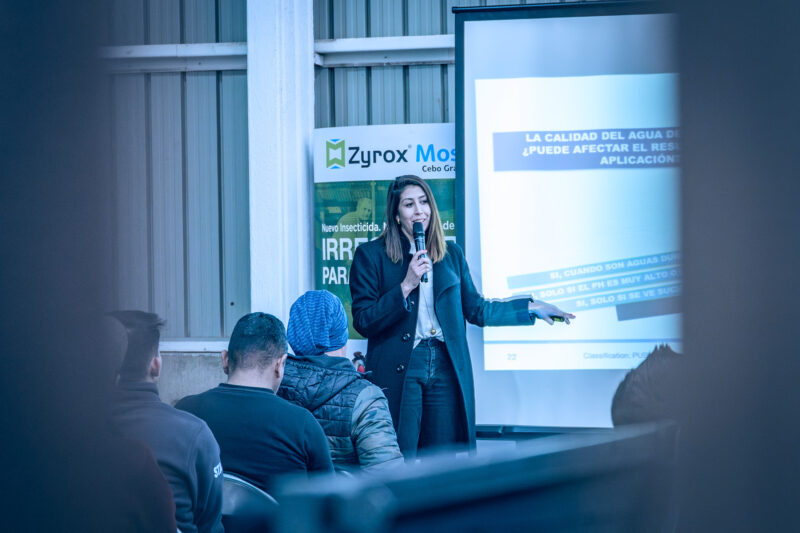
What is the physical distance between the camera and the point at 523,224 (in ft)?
15.4

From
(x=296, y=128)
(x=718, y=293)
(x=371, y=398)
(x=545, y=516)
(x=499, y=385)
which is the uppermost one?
(x=296, y=128)

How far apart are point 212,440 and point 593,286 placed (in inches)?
113

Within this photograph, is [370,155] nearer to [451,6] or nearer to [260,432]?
[451,6]

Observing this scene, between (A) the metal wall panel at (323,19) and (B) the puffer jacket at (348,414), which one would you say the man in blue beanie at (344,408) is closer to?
(B) the puffer jacket at (348,414)

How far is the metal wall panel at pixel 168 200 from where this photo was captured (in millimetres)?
5973

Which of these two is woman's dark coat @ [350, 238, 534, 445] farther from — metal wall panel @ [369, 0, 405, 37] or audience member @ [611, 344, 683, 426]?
audience member @ [611, 344, 683, 426]

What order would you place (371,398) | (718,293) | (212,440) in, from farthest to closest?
1. (371,398)
2. (212,440)
3. (718,293)

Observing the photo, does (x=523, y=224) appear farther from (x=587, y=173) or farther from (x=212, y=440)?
(x=212, y=440)

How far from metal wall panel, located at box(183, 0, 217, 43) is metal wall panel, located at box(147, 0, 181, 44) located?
0.19 ft

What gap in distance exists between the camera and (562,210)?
15.3 ft

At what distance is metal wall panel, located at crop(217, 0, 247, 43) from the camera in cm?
581

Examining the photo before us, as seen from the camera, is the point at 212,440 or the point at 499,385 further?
the point at 499,385

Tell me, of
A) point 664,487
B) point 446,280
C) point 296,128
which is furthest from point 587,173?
point 664,487

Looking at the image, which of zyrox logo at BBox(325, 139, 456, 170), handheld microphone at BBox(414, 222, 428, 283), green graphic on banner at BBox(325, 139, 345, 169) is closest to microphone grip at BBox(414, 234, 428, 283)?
handheld microphone at BBox(414, 222, 428, 283)
